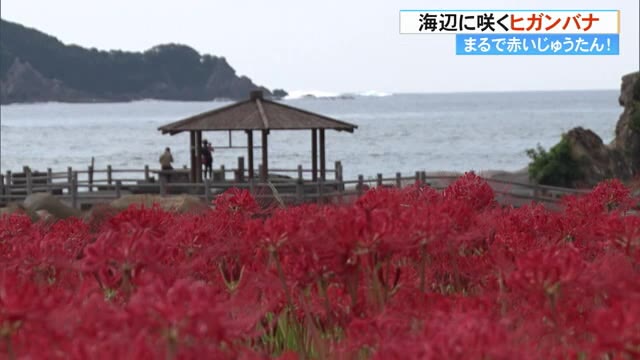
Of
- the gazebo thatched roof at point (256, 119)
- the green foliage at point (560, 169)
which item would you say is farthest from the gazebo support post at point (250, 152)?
the green foliage at point (560, 169)

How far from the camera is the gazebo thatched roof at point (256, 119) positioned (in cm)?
2591

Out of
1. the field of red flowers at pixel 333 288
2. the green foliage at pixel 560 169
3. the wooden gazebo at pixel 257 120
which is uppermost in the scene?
the wooden gazebo at pixel 257 120

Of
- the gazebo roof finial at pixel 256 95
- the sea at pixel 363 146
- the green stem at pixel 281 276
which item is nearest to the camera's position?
the green stem at pixel 281 276

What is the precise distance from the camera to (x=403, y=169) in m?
83.2

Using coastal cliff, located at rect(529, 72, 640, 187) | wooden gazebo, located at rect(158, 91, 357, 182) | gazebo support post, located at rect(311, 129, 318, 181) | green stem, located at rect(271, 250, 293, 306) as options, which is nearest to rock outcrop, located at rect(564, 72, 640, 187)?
coastal cliff, located at rect(529, 72, 640, 187)

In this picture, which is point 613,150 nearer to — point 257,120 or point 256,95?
point 256,95

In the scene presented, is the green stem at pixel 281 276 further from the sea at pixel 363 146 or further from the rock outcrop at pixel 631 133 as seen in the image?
the sea at pixel 363 146

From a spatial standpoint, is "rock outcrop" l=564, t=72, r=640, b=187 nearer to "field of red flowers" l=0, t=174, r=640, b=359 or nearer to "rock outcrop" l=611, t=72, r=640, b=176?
"rock outcrop" l=611, t=72, r=640, b=176

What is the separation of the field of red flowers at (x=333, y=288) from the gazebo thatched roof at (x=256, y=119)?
73.4 ft

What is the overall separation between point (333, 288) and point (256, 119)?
928 inches

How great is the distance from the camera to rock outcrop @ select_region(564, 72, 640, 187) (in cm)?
3108

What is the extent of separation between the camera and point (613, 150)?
32.4m

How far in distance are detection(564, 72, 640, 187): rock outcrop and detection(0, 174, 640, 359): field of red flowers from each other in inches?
1113

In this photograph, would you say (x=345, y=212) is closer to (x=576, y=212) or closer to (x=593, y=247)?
(x=593, y=247)
